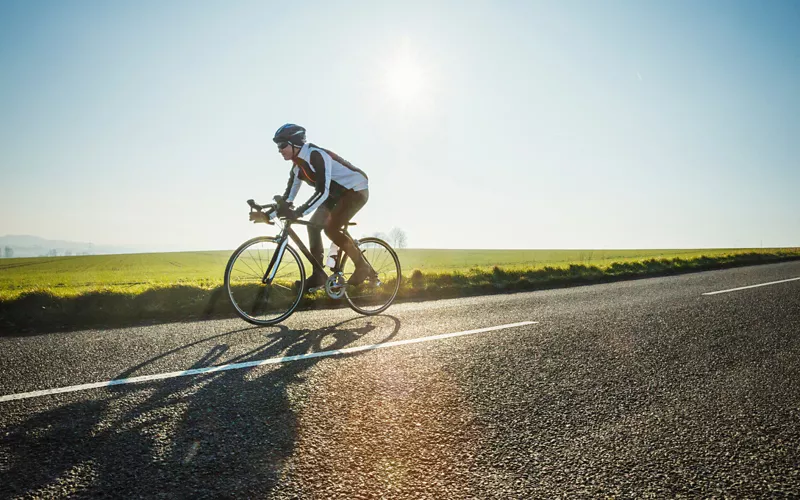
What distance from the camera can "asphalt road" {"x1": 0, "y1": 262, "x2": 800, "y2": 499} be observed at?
199 centimetres

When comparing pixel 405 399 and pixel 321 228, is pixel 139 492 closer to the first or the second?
pixel 405 399

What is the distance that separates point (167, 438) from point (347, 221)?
15.2 ft

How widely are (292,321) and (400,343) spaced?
1946 mm

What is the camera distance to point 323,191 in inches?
243

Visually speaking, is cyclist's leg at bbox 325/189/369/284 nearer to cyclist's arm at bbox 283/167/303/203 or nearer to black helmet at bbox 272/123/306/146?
cyclist's arm at bbox 283/167/303/203

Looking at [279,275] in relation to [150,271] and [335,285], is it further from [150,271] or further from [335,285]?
[150,271]

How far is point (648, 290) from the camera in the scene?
8836mm

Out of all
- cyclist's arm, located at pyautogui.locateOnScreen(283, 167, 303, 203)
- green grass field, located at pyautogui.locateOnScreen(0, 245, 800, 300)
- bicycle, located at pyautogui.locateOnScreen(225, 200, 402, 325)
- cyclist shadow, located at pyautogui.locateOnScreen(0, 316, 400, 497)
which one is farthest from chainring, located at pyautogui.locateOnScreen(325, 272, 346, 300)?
cyclist shadow, located at pyautogui.locateOnScreen(0, 316, 400, 497)

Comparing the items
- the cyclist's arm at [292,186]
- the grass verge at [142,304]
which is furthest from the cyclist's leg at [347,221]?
the grass verge at [142,304]

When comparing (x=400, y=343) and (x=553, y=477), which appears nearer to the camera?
(x=553, y=477)

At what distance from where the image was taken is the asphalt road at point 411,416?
199cm

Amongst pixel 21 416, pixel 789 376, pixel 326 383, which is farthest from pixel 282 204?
Answer: pixel 789 376

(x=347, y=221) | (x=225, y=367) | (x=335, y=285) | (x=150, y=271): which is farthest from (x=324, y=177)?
(x=150, y=271)

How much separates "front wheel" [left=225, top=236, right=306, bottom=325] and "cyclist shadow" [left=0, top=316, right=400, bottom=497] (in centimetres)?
247
